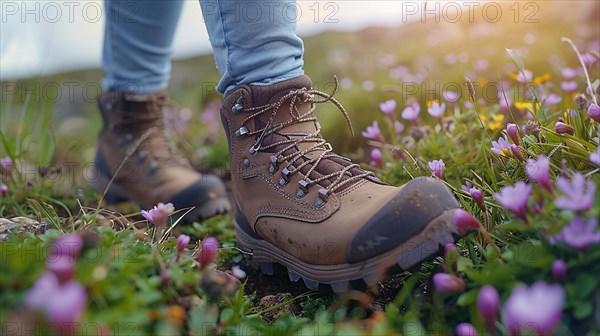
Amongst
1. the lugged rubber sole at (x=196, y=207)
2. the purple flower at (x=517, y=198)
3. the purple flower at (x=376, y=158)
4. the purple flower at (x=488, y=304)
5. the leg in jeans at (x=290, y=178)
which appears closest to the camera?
the purple flower at (x=488, y=304)

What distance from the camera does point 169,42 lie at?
270 centimetres

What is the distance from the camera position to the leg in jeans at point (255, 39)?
1792 millimetres

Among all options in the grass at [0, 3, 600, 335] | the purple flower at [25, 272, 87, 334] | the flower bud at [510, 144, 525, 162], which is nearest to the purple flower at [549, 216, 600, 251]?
the grass at [0, 3, 600, 335]

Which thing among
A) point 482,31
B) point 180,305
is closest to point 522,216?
point 180,305

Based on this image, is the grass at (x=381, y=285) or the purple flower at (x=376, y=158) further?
the purple flower at (x=376, y=158)

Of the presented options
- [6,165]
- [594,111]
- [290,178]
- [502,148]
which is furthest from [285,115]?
[6,165]

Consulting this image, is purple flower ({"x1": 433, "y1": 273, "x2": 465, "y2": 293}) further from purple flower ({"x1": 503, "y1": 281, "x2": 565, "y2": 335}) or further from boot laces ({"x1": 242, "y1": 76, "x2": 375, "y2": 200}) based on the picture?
boot laces ({"x1": 242, "y1": 76, "x2": 375, "y2": 200})

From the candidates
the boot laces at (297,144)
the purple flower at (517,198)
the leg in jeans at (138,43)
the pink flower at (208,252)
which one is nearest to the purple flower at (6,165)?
the leg in jeans at (138,43)

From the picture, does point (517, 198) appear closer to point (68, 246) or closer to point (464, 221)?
point (464, 221)

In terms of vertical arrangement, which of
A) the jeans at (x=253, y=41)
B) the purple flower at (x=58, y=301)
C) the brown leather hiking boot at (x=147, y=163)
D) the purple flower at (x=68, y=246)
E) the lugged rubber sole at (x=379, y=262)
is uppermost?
the jeans at (x=253, y=41)

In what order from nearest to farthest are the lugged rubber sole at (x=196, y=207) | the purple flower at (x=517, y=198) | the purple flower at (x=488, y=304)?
the purple flower at (x=488, y=304), the purple flower at (x=517, y=198), the lugged rubber sole at (x=196, y=207)

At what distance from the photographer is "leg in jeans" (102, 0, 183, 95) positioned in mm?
2545

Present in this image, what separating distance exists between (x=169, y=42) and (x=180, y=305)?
1661mm

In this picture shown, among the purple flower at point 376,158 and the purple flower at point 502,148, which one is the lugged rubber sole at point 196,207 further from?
the purple flower at point 502,148
